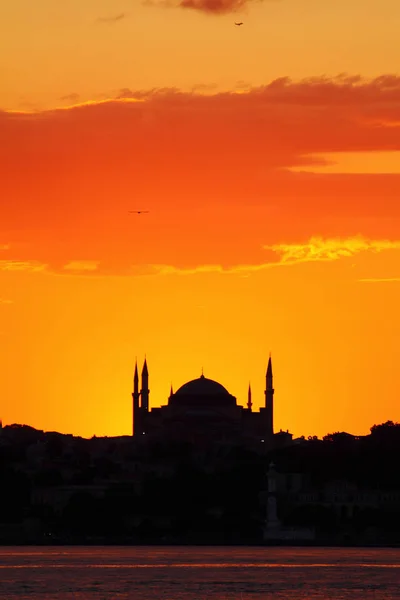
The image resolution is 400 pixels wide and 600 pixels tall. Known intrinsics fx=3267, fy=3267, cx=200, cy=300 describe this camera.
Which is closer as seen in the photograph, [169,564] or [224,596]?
[224,596]

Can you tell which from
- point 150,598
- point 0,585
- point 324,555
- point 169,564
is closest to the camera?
point 150,598

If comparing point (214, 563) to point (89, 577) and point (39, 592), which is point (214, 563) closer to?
point (89, 577)

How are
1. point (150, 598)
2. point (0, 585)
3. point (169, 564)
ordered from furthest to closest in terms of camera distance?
point (169, 564)
point (0, 585)
point (150, 598)

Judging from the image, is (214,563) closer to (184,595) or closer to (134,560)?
(134,560)

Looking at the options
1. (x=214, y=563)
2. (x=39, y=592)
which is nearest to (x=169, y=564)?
(x=214, y=563)

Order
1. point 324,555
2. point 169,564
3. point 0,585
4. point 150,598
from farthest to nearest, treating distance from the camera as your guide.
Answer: point 324,555 < point 169,564 < point 0,585 < point 150,598

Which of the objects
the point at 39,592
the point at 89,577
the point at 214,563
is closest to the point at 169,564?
the point at 214,563
